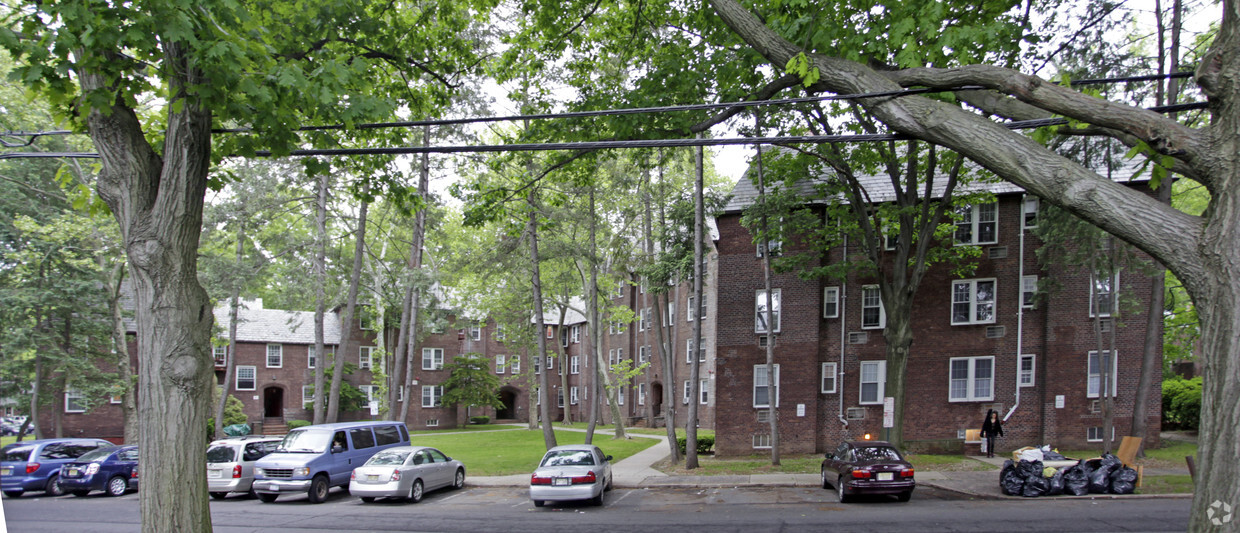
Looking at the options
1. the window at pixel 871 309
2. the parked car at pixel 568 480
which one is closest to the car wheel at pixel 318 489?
the parked car at pixel 568 480

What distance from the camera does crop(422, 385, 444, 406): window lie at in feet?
182

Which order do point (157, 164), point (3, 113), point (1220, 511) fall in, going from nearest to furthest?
point (1220, 511) → point (157, 164) → point (3, 113)

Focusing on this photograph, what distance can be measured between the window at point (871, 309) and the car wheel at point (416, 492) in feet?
52.9

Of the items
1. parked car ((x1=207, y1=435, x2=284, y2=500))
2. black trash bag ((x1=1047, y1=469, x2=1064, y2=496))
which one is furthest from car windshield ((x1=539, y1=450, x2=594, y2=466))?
black trash bag ((x1=1047, y1=469, x2=1064, y2=496))

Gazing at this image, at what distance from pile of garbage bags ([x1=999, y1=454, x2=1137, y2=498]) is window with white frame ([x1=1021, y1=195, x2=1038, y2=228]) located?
10.9m

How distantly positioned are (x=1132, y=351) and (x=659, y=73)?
2132cm

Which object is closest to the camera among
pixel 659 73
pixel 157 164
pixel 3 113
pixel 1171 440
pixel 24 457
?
pixel 157 164

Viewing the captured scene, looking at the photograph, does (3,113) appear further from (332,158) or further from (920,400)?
(920,400)

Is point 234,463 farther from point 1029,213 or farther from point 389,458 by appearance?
point 1029,213

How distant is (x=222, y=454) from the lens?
2050 cm

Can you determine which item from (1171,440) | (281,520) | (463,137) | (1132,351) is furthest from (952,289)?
(281,520)

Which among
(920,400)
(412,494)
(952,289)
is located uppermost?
(952,289)

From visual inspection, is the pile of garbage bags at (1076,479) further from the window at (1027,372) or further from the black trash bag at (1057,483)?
the window at (1027,372)

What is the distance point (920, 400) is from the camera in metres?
26.8
